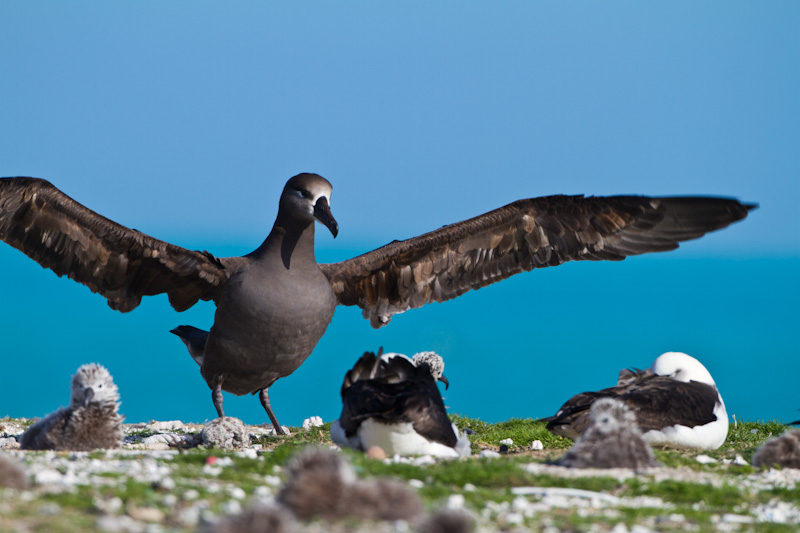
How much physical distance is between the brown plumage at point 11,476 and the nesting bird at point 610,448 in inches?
166

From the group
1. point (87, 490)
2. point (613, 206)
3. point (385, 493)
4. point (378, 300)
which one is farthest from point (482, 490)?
point (378, 300)

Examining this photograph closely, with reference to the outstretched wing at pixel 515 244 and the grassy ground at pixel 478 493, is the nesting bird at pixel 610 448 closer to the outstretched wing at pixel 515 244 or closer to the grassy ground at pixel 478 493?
the grassy ground at pixel 478 493

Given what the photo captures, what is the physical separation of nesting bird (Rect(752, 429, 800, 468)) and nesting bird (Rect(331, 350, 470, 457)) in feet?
9.24

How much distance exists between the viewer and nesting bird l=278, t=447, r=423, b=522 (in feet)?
15.8

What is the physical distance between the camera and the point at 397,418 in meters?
8.17

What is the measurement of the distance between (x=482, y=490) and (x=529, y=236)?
601 cm

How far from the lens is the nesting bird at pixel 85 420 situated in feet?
29.1

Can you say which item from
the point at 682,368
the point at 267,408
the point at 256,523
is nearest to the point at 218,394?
the point at 267,408

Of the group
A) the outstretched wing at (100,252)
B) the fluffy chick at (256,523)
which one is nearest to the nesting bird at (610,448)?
the fluffy chick at (256,523)

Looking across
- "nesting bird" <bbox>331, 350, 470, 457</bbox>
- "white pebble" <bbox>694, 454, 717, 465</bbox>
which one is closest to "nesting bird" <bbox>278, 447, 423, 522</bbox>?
"nesting bird" <bbox>331, 350, 470, 457</bbox>

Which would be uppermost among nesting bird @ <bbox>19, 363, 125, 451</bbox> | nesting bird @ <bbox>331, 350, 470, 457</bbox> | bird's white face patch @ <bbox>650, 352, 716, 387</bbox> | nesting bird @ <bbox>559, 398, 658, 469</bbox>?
bird's white face patch @ <bbox>650, 352, 716, 387</bbox>

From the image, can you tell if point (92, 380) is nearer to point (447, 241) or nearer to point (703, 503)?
point (447, 241)

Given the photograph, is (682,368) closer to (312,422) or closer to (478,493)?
(312,422)

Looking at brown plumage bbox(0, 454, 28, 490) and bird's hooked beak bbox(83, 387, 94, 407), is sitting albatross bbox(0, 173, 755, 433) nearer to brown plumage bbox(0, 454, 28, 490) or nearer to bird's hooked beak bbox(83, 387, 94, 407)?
bird's hooked beak bbox(83, 387, 94, 407)
